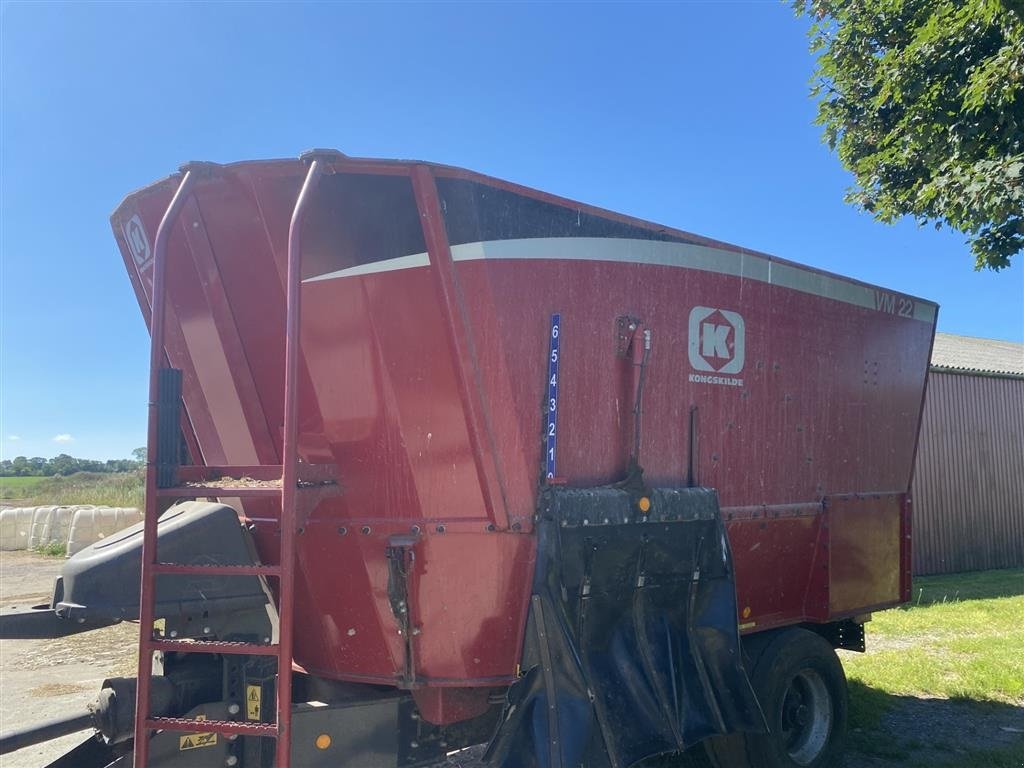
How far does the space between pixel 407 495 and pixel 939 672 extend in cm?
666

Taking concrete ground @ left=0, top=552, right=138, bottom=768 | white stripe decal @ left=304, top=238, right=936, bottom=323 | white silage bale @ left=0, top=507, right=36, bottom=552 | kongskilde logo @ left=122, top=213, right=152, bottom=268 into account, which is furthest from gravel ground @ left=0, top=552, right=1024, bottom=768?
white silage bale @ left=0, top=507, right=36, bottom=552

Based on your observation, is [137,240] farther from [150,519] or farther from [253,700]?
[253,700]

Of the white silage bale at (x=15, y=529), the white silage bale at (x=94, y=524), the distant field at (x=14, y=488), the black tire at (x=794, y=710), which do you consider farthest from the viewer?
the distant field at (x=14, y=488)

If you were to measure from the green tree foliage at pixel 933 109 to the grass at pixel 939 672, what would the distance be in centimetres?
374

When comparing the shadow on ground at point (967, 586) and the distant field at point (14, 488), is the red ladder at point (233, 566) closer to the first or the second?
the shadow on ground at point (967, 586)

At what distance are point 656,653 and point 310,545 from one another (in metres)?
1.75

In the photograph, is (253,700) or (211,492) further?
(253,700)

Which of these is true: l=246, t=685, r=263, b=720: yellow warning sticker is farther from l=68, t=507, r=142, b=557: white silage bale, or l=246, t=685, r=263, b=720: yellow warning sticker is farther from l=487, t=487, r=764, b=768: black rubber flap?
l=68, t=507, r=142, b=557: white silage bale

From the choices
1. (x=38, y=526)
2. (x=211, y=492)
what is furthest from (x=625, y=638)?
(x=38, y=526)

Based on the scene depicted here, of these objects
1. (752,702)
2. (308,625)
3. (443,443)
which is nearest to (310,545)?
(308,625)

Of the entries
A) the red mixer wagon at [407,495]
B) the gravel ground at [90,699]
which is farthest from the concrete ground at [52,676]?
the red mixer wagon at [407,495]

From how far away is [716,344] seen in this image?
438 cm

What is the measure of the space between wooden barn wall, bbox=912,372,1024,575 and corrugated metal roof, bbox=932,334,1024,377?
0.21 metres

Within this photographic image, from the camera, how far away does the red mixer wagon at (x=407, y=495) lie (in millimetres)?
3176
